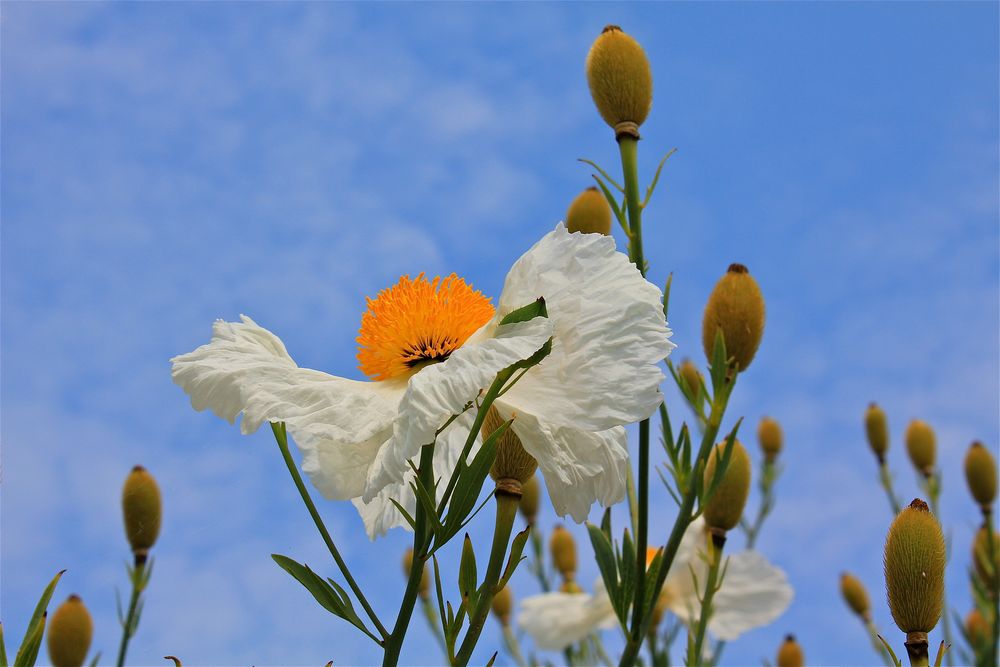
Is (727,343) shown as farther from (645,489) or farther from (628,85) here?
(628,85)

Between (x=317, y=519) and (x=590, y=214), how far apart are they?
0.78m

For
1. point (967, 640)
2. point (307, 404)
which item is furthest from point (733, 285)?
point (967, 640)

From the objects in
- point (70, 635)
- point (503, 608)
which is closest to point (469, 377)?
point (70, 635)

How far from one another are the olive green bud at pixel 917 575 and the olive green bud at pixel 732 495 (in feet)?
2.25

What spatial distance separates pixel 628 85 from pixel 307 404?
0.85 meters

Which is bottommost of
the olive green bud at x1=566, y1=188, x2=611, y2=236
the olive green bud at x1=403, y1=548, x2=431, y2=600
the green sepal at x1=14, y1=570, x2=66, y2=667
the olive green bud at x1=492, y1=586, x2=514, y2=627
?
the green sepal at x1=14, y1=570, x2=66, y2=667

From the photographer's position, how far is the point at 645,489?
1.37 meters

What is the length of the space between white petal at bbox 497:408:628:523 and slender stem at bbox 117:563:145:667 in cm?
105

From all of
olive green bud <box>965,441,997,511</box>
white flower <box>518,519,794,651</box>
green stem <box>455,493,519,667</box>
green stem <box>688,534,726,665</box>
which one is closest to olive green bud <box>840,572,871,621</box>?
olive green bud <box>965,441,997,511</box>

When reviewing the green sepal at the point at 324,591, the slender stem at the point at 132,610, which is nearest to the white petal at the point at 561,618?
the slender stem at the point at 132,610

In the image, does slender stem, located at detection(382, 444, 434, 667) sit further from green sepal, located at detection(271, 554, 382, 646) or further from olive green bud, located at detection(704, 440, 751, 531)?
olive green bud, located at detection(704, 440, 751, 531)

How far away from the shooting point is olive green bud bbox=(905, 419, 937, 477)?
3086 mm

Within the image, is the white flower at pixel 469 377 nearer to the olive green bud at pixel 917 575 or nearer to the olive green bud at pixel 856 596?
the olive green bud at pixel 917 575

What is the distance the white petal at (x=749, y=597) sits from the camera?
234 centimetres
